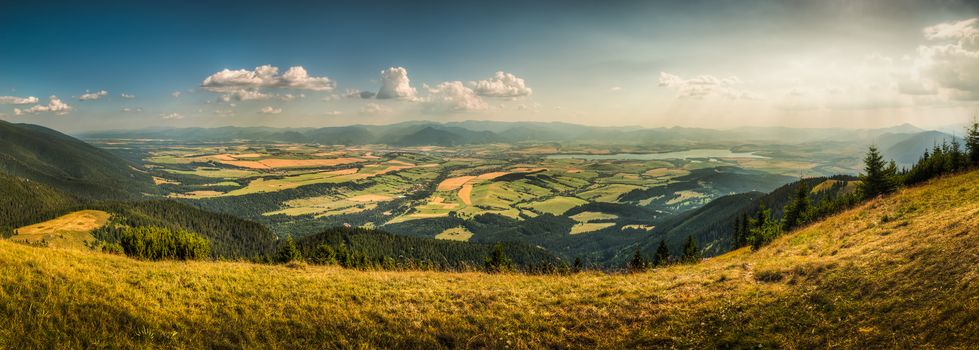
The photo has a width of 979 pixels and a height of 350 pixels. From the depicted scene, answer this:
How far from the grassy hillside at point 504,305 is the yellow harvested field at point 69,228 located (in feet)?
602

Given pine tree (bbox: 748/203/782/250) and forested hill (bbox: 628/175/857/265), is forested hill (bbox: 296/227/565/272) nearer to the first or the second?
forested hill (bbox: 628/175/857/265)

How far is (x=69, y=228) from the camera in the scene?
153125 millimetres

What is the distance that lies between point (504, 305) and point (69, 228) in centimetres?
21767

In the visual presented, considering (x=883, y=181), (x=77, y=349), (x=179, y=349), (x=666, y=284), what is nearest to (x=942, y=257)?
(x=666, y=284)

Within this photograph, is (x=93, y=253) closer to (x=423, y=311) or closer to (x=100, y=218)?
(x=423, y=311)

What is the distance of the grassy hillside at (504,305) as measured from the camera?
930cm

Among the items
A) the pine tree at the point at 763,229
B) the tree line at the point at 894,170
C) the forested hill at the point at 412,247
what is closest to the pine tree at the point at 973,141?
the tree line at the point at 894,170

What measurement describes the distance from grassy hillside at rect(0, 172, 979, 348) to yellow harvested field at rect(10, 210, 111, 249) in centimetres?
18345

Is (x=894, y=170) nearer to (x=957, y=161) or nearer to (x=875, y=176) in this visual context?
(x=875, y=176)

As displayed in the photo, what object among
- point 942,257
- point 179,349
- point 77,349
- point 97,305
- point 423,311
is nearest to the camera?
point 77,349

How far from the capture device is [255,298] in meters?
12.6

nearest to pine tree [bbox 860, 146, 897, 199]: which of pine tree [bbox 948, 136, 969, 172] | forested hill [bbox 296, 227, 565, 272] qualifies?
pine tree [bbox 948, 136, 969, 172]

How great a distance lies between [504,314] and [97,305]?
11.0m

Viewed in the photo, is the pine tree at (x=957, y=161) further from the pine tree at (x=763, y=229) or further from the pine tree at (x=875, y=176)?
the pine tree at (x=763, y=229)
